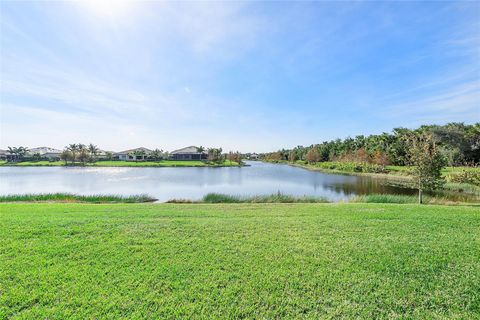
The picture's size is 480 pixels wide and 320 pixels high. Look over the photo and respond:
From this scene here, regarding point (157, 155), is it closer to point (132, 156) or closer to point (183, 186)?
point (132, 156)

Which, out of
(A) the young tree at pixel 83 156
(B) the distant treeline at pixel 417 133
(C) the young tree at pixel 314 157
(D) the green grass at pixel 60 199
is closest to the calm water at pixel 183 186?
(D) the green grass at pixel 60 199

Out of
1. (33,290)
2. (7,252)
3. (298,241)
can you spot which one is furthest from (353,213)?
(7,252)

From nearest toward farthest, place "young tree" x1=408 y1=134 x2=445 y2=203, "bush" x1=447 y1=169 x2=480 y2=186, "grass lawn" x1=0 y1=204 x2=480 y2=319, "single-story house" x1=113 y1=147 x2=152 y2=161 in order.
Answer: "grass lawn" x1=0 y1=204 x2=480 y2=319, "young tree" x1=408 y1=134 x2=445 y2=203, "bush" x1=447 y1=169 x2=480 y2=186, "single-story house" x1=113 y1=147 x2=152 y2=161

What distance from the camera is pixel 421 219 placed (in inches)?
273

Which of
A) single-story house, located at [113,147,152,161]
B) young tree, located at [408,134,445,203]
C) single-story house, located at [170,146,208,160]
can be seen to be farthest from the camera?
single-story house, located at [170,146,208,160]

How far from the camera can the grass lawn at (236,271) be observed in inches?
116

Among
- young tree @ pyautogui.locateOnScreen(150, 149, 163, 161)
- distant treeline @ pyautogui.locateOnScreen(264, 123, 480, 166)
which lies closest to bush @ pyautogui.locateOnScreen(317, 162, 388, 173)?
distant treeline @ pyautogui.locateOnScreen(264, 123, 480, 166)

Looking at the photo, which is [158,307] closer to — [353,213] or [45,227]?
[45,227]

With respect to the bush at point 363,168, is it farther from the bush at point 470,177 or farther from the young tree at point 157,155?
the young tree at point 157,155

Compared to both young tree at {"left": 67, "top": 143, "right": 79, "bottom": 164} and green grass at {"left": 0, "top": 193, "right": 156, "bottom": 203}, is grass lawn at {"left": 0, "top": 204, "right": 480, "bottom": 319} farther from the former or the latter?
young tree at {"left": 67, "top": 143, "right": 79, "bottom": 164}

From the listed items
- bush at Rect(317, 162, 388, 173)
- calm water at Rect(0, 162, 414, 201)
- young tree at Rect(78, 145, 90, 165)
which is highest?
young tree at Rect(78, 145, 90, 165)

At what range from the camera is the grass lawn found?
9.63 feet

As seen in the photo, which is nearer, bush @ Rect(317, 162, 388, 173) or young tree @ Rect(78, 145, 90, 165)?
bush @ Rect(317, 162, 388, 173)

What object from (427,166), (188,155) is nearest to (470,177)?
(427,166)
